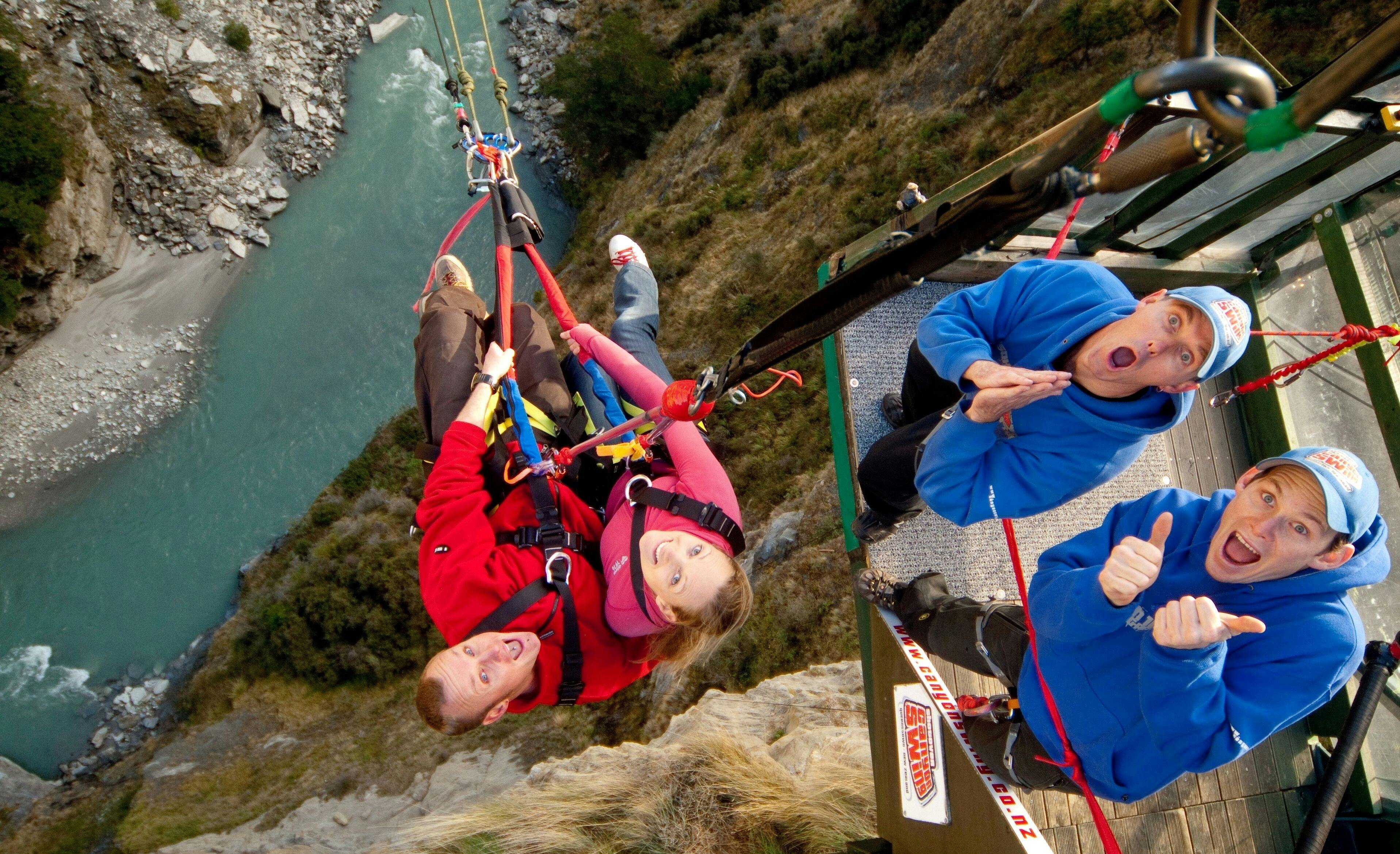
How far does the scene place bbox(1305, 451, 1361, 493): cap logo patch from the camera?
1.51m

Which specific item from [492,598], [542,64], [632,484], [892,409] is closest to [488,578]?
[492,598]

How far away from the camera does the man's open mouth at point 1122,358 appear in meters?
1.73

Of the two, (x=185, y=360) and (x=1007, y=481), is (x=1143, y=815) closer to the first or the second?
(x=1007, y=481)

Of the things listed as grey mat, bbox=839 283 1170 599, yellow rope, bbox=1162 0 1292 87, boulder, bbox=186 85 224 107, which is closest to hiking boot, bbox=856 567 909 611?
grey mat, bbox=839 283 1170 599

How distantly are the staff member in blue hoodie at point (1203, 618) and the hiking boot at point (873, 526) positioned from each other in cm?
97

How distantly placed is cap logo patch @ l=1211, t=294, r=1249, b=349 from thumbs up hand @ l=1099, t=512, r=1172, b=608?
48cm

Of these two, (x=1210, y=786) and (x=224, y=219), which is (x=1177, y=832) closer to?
(x=1210, y=786)

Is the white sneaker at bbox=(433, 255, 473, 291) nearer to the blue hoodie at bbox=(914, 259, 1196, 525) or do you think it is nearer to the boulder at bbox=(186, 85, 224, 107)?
the blue hoodie at bbox=(914, 259, 1196, 525)

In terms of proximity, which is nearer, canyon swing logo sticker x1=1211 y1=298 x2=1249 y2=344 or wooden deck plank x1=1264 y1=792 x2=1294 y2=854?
canyon swing logo sticker x1=1211 y1=298 x2=1249 y2=344

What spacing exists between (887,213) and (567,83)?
383 inches

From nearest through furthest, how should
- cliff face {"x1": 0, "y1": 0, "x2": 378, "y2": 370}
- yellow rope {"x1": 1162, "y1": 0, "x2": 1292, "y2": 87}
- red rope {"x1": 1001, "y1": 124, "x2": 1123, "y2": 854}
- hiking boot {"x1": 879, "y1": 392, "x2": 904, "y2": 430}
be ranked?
red rope {"x1": 1001, "y1": 124, "x2": 1123, "y2": 854} < yellow rope {"x1": 1162, "y1": 0, "x2": 1292, "y2": 87} < hiking boot {"x1": 879, "y1": 392, "x2": 904, "y2": 430} < cliff face {"x1": 0, "y1": 0, "x2": 378, "y2": 370}

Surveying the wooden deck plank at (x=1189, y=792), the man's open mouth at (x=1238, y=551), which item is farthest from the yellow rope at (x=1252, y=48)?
the wooden deck plank at (x=1189, y=792)

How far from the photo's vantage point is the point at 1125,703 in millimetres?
1919

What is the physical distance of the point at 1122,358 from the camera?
69.1 inches
